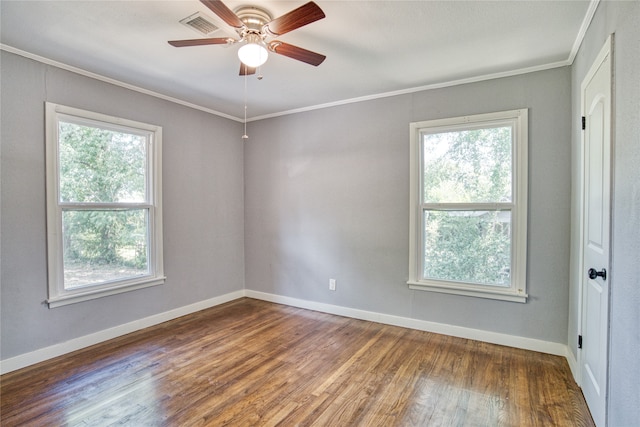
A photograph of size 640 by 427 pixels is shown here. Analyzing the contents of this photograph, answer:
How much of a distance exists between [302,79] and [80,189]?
7.81 feet

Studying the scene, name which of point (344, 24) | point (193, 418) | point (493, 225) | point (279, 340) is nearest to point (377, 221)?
point (493, 225)

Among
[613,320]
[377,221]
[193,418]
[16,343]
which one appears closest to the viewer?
[613,320]

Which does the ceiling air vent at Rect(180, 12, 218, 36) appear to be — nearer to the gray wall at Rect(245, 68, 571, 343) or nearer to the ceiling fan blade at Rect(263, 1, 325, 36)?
the ceiling fan blade at Rect(263, 1, 325, 36)

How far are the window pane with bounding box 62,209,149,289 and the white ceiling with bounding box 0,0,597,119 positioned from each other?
55.0 inches

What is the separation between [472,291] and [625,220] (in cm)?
187

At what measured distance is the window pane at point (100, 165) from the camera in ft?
9.67

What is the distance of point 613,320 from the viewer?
65.4 inches

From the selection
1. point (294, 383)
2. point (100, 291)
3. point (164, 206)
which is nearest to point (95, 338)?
point (100, 291)

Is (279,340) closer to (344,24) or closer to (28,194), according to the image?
(28,194)

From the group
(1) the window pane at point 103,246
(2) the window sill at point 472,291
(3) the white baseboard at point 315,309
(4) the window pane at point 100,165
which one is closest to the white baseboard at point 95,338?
(3) the white baseboard at point 315,309

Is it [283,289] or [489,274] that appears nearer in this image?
[489,274]

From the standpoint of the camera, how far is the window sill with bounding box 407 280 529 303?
3031 mm

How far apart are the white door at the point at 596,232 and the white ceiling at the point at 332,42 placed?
0.57 metres

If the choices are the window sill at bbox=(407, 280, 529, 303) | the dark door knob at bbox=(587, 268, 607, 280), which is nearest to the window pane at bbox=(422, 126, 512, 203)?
the window sill at bbox=(407, 280, 529, 303)
